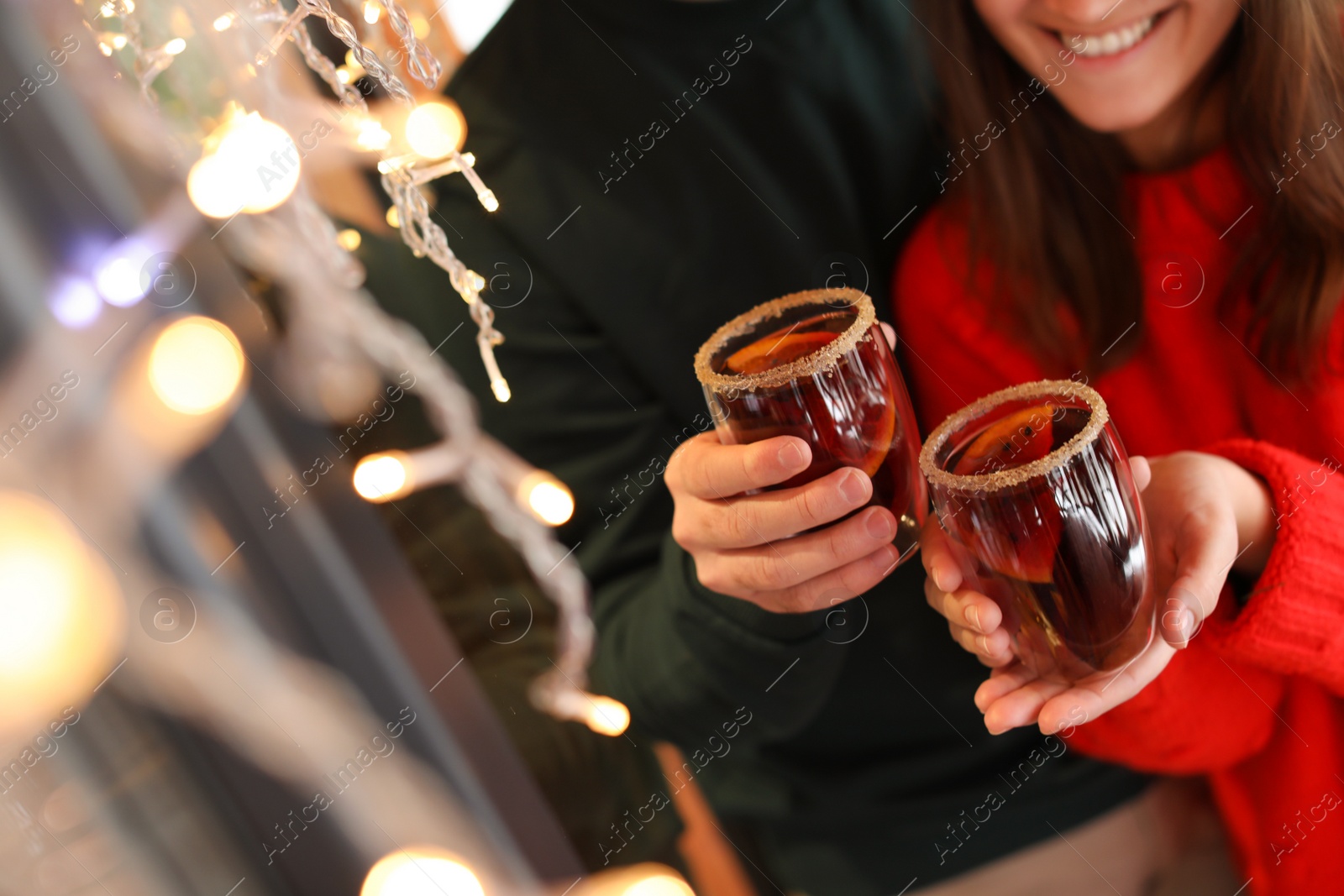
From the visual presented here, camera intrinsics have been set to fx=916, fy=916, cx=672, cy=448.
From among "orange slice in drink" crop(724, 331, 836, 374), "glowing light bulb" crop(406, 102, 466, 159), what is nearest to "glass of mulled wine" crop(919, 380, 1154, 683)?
"orange slice in drink" crop(724, 331, 836, 374)

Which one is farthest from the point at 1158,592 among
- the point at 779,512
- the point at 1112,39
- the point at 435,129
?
the point at 435,129

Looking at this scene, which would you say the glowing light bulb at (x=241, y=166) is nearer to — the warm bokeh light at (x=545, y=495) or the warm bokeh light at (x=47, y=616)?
the warm bokeh light at (x=47, y=616)

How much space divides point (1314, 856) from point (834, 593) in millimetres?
597

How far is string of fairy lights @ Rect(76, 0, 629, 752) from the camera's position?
0.66 m

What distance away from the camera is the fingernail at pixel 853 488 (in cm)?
60

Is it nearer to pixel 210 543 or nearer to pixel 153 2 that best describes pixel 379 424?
pixel 210 543

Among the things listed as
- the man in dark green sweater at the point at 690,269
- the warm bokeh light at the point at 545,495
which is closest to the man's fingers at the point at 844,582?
the man in dark green sweater at the point at 690,269

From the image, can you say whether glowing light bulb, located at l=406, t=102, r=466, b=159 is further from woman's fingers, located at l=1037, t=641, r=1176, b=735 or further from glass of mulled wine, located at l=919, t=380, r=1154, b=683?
woman's fingers, located at l=1037, t=641, r=1176, b=735

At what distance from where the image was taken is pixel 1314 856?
88cm

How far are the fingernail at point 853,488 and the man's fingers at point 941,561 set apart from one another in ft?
0.19

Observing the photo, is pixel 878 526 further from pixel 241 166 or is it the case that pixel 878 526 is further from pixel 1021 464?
pixel 241 166

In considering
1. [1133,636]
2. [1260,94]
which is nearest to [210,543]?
[1133,636]

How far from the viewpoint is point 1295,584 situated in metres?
0.72

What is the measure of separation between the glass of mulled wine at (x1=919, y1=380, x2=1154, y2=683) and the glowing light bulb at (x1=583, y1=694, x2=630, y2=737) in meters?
0.62
